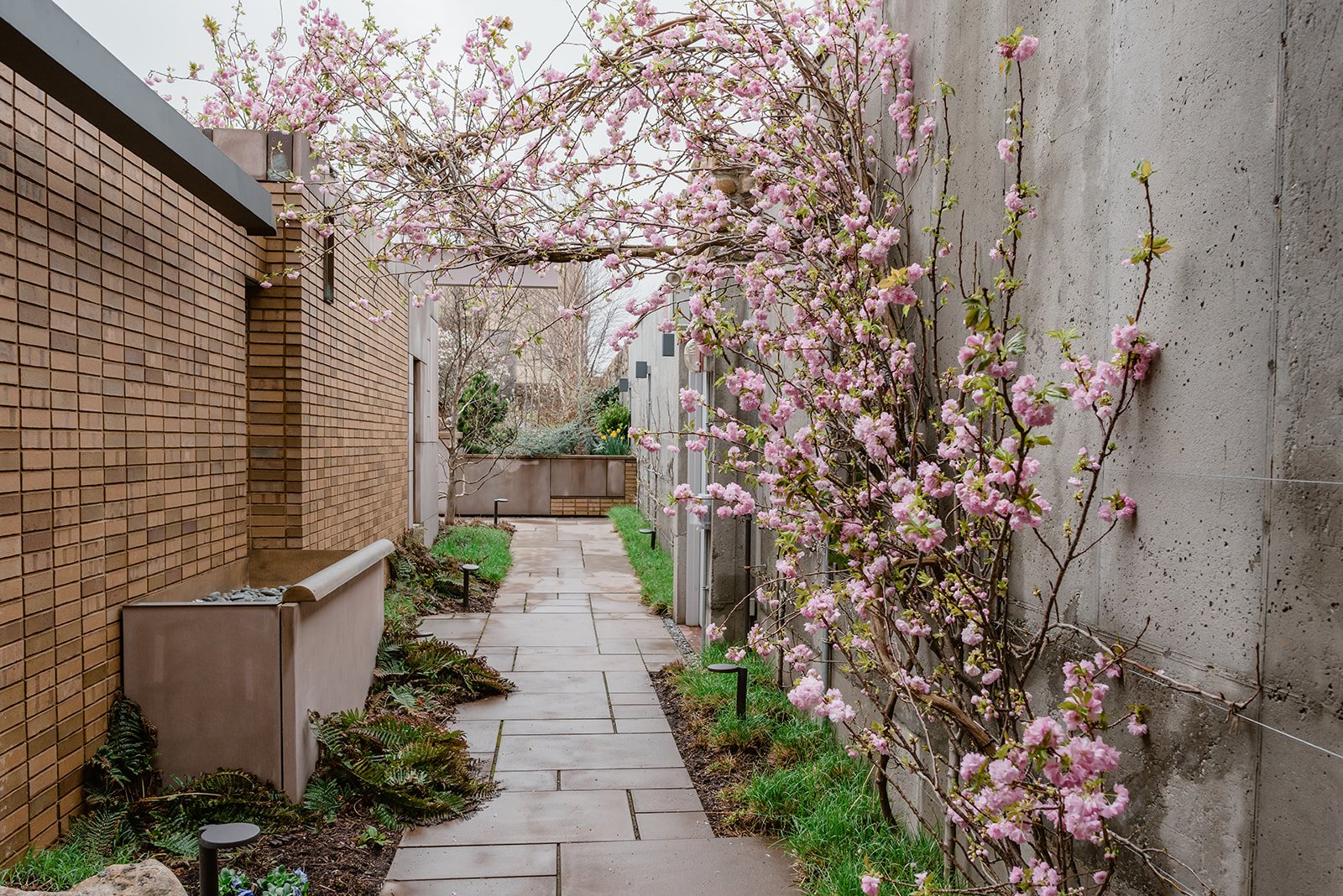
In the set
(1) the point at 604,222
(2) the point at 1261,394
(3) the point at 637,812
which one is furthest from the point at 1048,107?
(3) the point at 637,812

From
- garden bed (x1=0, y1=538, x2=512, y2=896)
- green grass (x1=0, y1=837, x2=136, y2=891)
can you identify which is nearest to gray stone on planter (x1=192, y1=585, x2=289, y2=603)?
garden bed (x1=0, y1=538, x2=512, y2=896)

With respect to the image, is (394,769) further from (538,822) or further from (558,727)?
(558,727)

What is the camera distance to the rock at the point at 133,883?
2137 mm

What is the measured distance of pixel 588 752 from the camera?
14.9 feet

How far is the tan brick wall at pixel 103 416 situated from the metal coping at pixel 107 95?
161 millimetres

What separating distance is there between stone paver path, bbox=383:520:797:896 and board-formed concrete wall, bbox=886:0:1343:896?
5.97ft

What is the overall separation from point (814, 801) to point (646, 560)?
6803 mm

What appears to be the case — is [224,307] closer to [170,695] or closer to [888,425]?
[170,695]

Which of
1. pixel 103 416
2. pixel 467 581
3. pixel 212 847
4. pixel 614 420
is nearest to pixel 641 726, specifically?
pixel 212 847

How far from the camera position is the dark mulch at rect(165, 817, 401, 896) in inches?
119

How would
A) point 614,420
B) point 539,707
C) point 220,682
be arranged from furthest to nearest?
point 614,420, point 539,707, point 220,682

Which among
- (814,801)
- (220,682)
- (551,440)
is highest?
(551,440)

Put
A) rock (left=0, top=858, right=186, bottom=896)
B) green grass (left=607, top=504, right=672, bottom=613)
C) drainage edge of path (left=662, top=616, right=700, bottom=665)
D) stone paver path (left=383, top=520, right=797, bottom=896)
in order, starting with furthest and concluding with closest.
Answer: green grass (left=607, top=504, right=672, bottom=613) < drainage edge of path (left=662, top=616, right=700, bottom=665) < stone paver path (left=383, top=520, right=797, bottom=896) < rock (left=0, top=858, right=186, bottom=896)

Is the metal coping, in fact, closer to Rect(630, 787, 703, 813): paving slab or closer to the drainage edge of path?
Rect(630, 787, 703, 813): paving slab
